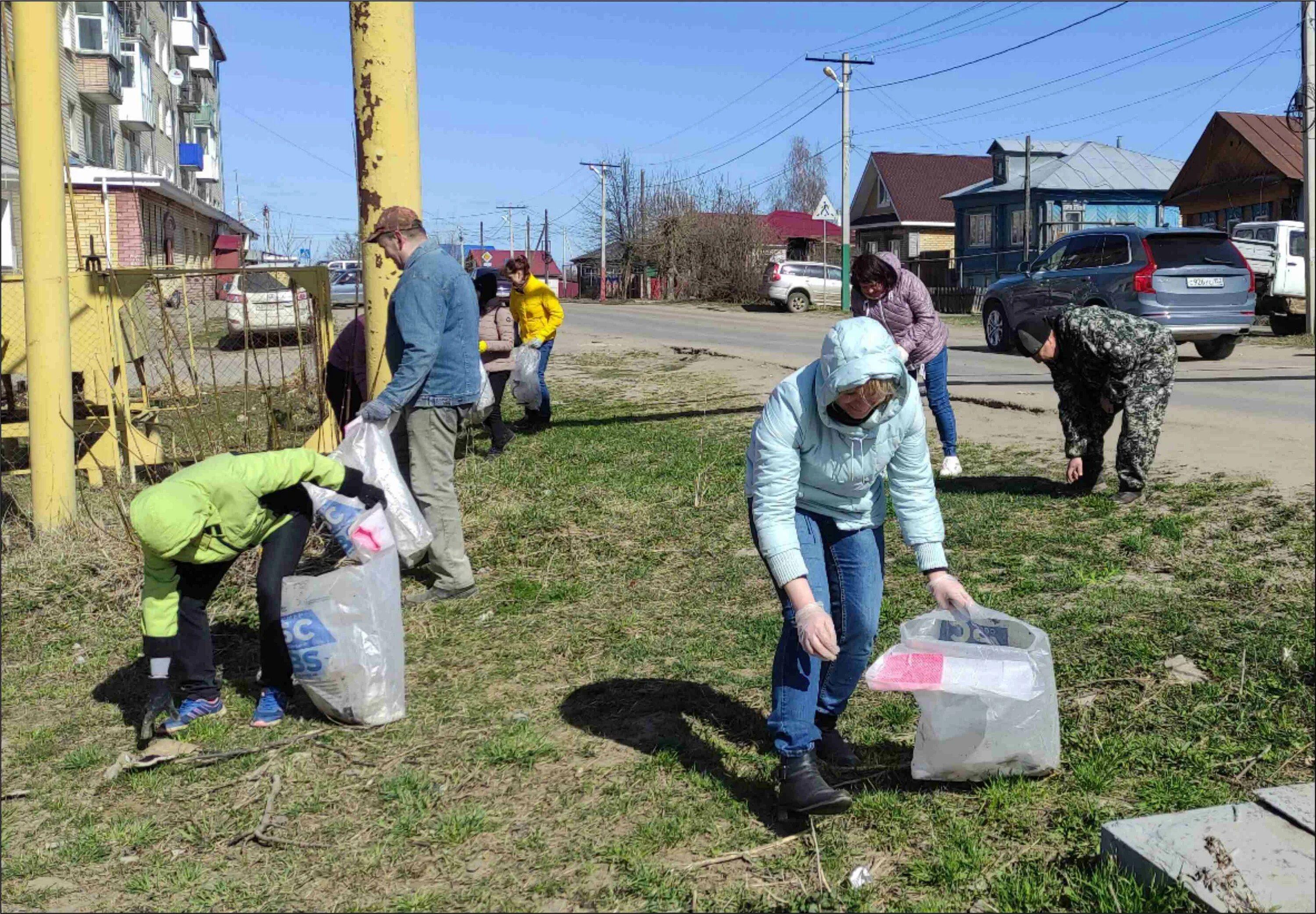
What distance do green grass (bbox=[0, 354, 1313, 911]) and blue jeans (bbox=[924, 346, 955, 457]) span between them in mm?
1011

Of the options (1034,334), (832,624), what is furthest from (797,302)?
(832,624)

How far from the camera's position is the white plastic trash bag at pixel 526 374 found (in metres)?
10.5

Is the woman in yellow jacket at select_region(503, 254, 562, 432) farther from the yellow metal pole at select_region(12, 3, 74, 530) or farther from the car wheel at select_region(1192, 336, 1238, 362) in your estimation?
the car wheel at select_region(1192, 336, 1238, 362)

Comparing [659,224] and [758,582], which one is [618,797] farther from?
[659,224]

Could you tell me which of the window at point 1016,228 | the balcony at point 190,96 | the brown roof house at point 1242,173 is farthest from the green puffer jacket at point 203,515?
the balcony at point 190,96

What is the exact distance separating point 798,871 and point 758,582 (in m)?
2.79

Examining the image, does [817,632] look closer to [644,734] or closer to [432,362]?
[644,734]

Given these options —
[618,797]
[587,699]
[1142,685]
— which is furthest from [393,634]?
[1142,685]

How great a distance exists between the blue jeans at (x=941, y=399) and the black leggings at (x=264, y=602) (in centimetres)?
447

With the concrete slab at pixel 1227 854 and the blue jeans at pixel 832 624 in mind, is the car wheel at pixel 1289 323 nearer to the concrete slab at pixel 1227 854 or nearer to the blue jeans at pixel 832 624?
the blue jeans at pixel 832 624

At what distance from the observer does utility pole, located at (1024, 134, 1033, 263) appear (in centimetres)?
3845

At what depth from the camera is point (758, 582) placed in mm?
6113

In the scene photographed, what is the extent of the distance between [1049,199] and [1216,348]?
1072 inches

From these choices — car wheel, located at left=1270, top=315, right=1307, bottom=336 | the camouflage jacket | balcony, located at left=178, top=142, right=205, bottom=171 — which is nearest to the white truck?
car wheel, located at left=1270, top=315, right=1307, bottom=336
